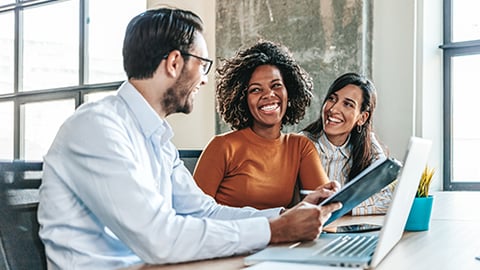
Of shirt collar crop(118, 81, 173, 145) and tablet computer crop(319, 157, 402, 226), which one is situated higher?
shirt collar crop(118, 81, 173, 145)

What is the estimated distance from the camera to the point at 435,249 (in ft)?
4.53

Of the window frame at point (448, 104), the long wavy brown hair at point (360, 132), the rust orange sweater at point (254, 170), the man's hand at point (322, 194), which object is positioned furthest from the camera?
the window frame at point (448, 104)

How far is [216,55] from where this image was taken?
4.08 metres

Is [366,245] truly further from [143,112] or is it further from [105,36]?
[105,36]

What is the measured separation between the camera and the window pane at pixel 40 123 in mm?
5707

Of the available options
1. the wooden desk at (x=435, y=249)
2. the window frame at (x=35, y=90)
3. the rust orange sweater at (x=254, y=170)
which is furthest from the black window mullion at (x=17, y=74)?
the wooden desk at (x=435, y=249)

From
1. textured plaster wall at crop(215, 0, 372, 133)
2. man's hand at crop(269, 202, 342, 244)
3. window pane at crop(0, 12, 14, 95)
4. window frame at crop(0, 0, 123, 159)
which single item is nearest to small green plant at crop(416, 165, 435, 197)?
man's hand at crop(269, 202, 342, 244)

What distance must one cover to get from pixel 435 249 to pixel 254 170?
0.91 meters

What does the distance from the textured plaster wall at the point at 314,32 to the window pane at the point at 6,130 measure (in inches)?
118

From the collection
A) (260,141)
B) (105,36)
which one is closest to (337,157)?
(260,141)

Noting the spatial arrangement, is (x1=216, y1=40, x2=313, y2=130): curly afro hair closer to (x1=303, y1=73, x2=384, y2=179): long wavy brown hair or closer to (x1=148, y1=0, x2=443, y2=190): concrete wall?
(x1=303, y1=73, x2=384, y2=179): long wavy brown hair

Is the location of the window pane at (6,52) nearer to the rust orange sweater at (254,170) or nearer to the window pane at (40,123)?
the window pane at (40,123)

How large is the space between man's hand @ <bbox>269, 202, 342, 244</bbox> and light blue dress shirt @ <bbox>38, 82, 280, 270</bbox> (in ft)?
0.13

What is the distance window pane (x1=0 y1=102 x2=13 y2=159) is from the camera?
Result: 611cm
